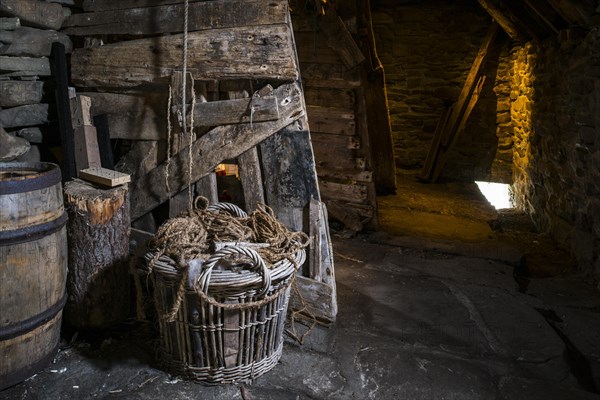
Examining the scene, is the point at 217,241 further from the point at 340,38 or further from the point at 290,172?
the point at 340,38

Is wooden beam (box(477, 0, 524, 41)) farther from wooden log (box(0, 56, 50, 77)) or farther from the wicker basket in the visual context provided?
wooden log (box(0, 56, 50, 77))

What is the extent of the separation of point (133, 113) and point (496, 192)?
665 cm

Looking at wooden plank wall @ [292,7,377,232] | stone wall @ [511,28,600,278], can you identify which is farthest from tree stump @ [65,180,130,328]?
stone wall @ [511,28,600,278]

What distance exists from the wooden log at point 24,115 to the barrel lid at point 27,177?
906 mm

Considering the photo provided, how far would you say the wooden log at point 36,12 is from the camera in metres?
3.37

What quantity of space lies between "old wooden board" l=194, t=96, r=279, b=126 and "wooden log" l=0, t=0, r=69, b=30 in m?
1.44

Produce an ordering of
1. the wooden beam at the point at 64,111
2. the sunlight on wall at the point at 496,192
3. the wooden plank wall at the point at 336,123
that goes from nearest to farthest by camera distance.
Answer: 1. the wooden beam at the point at 64,111
2. the wooden plank wall at the point at 336,123
3. the sunlight on wall at the point at 496,192

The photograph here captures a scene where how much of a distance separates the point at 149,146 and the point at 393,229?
3150mm

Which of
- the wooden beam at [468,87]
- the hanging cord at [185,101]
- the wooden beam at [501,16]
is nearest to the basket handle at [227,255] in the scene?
the hanging cord at [185,101]

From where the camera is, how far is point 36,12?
3473mm

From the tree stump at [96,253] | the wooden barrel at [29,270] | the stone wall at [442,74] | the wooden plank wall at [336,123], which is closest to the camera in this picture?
the wooden barrel at [29,270]

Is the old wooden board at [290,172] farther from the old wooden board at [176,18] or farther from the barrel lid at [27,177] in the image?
the barrel lid at [27,177]

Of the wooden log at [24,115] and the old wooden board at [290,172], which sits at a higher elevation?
the wooden log at [24,115]

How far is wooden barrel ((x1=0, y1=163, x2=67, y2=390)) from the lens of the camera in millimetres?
2361
